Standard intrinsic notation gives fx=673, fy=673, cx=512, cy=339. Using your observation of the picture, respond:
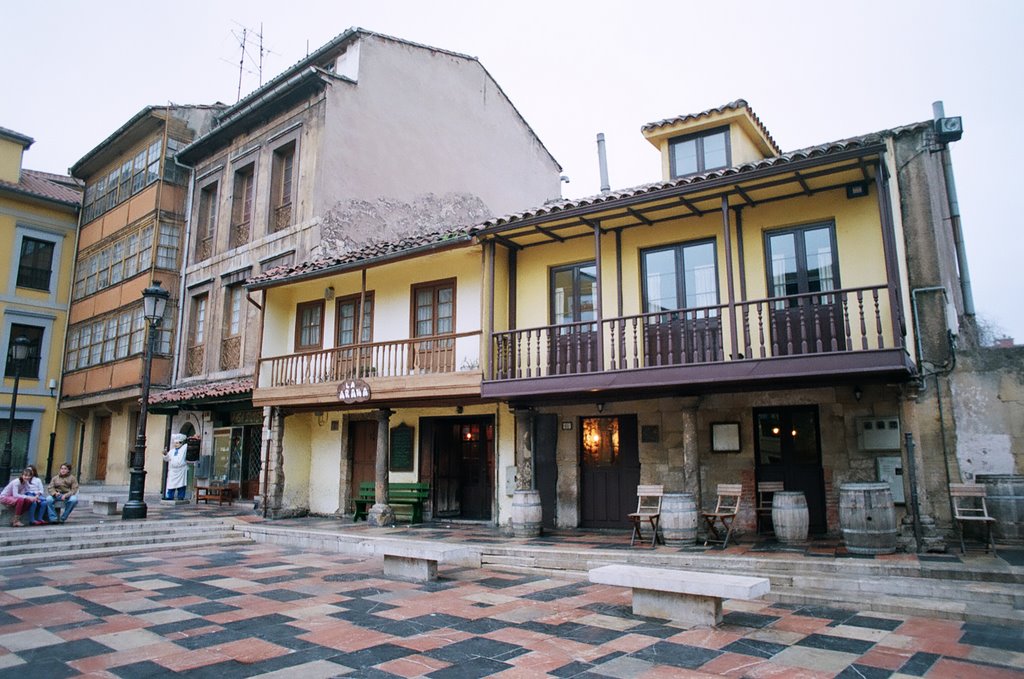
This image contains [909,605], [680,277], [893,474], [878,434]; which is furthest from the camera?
[680,277]

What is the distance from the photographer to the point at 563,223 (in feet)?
37.8

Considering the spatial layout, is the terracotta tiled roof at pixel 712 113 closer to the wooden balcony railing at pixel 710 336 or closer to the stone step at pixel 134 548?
the wooden balcony railing at pixel 710 336

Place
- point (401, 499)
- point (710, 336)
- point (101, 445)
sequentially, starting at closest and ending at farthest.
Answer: point (710, 336) → point (401, 499) → point (101, 445)

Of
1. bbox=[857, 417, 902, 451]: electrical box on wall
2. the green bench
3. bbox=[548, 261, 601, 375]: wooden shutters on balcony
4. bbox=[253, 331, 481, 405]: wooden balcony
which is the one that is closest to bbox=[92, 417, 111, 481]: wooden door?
bbox=[253, 331, 481, 405]: wooden balcony

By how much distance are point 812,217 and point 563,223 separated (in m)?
3.91

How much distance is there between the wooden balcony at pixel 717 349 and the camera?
862 centimetres

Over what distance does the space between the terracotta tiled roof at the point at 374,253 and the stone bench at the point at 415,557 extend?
5524 millimetres

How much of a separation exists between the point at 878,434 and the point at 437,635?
7.16 m

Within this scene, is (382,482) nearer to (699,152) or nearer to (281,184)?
(699,152)

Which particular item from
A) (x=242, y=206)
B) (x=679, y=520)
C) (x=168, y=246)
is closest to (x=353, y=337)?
(x=242, y=206)

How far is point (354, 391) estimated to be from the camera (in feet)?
43.1

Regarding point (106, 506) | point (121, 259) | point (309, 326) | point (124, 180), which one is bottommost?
point (106, 506)

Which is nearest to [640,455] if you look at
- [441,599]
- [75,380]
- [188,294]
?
[441,599]

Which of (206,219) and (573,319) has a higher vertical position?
(206,219)
